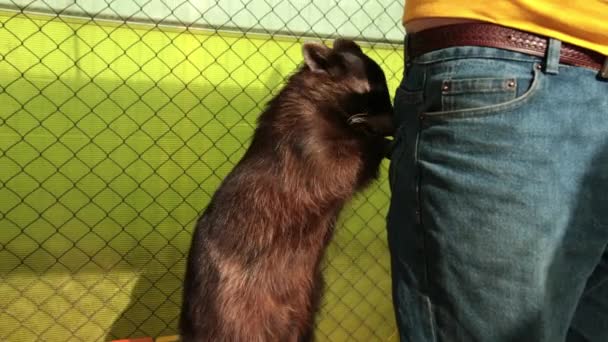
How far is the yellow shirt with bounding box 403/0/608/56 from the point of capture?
105cm

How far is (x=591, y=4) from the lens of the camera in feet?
3.46

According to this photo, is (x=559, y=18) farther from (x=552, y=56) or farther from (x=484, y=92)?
(x=484, y=92)

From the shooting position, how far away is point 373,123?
2221mm

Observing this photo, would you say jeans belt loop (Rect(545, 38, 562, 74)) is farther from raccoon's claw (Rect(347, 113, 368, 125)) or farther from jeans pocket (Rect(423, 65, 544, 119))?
raccoon's claw (Rect(347, 113, 368, 125))

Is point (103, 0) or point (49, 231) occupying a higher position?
point (103, 0)

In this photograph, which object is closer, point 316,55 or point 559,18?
point 559,18

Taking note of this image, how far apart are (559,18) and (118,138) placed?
272 centimetres

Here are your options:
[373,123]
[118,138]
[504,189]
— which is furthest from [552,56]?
[118,138]

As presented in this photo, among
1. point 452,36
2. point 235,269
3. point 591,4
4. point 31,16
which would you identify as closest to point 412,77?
point 452,36

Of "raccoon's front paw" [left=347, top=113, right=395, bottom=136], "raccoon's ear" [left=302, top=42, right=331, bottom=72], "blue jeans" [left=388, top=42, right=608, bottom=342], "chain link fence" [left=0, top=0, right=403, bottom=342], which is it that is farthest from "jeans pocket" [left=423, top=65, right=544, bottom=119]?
"chain link fence" [left=0, top=0, right=403, bottom=342]

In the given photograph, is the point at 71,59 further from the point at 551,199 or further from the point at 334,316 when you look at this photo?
the point at 551,199

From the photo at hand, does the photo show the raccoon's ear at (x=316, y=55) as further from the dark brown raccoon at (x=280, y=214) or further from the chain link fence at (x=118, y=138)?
the chain link fence at (x=118, y=138)

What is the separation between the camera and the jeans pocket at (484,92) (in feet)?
3.45

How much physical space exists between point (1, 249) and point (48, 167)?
21.5 inches
